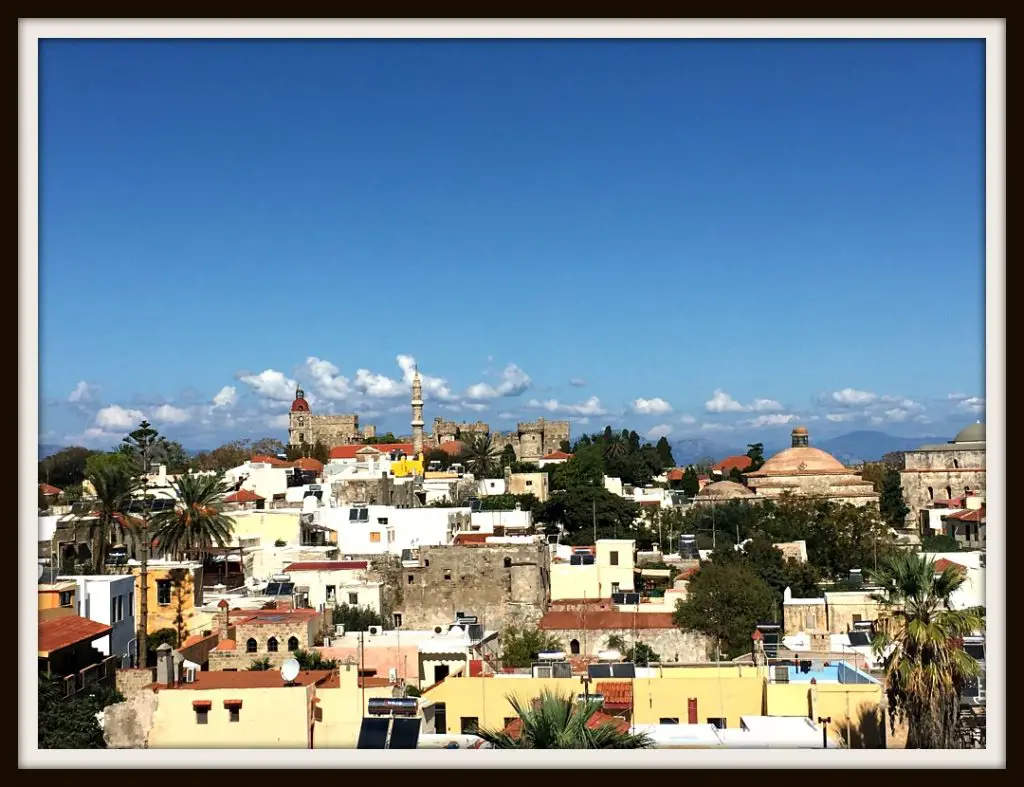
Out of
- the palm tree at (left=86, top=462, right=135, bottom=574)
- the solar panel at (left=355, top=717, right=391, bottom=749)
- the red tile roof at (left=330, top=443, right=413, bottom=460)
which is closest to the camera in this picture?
the solar panel at (left=355, top=717, right=391, bottom=749)

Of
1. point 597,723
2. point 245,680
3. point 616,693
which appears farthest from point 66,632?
point 597,723

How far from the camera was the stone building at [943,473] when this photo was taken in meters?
51.5

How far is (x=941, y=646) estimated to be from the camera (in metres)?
13.0

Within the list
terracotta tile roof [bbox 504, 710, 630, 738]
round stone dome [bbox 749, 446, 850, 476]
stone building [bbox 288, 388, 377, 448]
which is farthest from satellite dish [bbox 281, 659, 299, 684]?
stone building [bbox 288, 388, 377, 448]

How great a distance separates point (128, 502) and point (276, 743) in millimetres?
17507

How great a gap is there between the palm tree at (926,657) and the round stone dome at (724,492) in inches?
1335

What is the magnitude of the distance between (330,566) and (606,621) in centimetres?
681

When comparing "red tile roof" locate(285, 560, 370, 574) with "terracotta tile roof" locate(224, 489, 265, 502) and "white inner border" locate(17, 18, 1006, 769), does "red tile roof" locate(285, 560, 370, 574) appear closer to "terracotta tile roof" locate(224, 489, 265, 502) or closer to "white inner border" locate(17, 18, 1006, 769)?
"terracotta tile roof" locate(224, 489, 265, 502)

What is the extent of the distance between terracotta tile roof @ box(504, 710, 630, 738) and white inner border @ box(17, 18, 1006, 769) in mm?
1868

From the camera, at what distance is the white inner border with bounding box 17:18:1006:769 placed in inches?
434

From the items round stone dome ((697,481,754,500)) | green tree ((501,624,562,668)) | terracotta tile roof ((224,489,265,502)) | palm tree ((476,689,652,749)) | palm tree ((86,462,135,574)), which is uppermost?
palm tree ((86,462,135,574))

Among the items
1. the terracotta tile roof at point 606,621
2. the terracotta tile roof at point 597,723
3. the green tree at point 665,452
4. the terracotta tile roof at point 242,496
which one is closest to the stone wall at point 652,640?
the terracotta tile roof at point 606,621

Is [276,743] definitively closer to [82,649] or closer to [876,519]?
[82,649]
